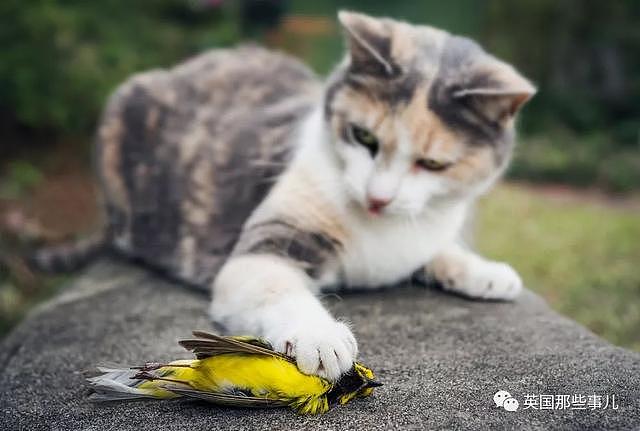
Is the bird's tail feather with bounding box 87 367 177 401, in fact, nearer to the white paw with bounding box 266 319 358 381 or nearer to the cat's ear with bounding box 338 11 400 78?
the white paw with bounding box 266 319 358 381

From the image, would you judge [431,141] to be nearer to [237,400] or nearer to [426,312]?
[426,312]

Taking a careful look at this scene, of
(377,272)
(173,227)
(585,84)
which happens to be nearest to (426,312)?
(377,272)

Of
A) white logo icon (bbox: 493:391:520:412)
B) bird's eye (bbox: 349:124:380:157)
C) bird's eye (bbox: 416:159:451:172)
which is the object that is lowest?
white logo icon (bbox: 493:391:520:412)

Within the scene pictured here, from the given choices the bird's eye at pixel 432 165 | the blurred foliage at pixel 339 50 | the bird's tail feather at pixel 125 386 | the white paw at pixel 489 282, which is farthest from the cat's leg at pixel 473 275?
the blurred foliage at pixel 339 50

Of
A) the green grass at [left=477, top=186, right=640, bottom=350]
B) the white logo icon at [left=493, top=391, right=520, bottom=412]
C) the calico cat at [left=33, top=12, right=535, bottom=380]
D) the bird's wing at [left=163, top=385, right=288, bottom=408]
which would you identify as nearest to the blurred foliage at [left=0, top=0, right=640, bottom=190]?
the green grass at [left=477, top=186, right=640, bottom=350]

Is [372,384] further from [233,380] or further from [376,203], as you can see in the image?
[376,203]

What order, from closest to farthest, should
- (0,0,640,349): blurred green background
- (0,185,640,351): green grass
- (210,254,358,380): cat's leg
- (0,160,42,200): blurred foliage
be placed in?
1. (210,254,358,380): cat's leg
2. (0,185,640,351): green grass
3. (0,0,640,349): blurred green background
4. (0,160,42,200): blurred foliage
